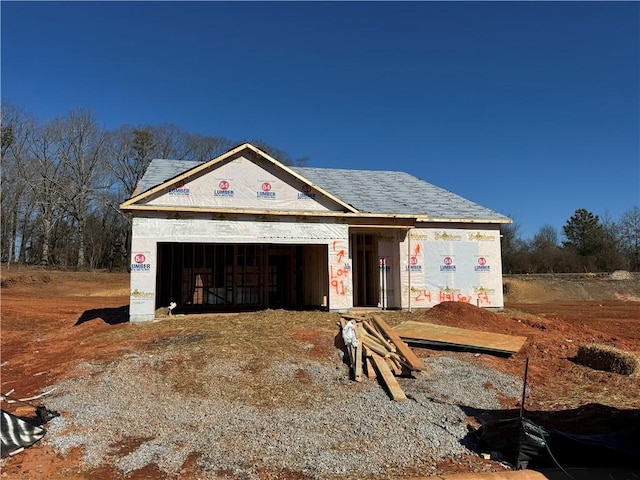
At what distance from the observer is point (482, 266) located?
57.9 feet

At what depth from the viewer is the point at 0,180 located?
1593 inches

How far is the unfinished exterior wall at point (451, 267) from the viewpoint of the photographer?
16.9 meters

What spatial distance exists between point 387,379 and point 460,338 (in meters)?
3.67

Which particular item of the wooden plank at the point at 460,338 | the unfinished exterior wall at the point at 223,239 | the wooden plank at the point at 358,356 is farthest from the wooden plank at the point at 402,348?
the unfinished exterior wall at the point at 223,239

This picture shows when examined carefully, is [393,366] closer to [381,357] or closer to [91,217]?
A: [381,357]

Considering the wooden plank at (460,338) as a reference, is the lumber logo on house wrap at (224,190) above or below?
above

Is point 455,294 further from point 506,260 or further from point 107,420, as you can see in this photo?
point 506,260

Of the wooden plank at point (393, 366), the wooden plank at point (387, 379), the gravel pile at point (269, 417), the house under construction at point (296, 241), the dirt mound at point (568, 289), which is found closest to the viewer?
the gravel pile at point (269, 417)

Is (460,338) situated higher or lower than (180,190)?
lower

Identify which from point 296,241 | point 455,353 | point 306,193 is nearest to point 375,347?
point 455,353

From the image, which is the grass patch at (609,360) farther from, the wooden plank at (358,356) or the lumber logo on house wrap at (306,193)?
the lumber logo on house wrap at (306,193)

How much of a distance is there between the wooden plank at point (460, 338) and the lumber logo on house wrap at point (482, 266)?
550 centimetres

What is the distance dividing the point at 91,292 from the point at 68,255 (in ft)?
57.7

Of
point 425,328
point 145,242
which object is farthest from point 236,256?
point 425,328
